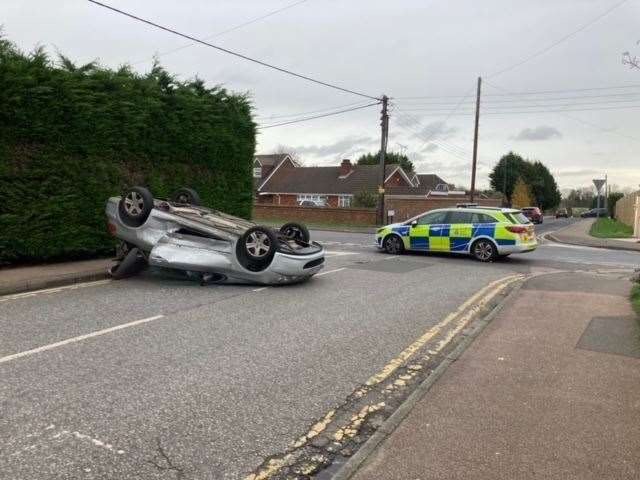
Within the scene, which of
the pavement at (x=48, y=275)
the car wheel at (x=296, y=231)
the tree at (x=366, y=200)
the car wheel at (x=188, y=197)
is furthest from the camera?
the tree at (x=366, y=200)

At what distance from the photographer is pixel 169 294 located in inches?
304

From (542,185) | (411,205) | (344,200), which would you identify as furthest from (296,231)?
(542,185)

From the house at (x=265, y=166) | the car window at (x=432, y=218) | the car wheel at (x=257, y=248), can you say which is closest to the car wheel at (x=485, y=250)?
the car window at (x=432, y=218)

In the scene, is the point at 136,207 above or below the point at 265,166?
below

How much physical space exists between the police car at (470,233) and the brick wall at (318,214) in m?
20.8

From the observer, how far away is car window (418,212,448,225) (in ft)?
47.1

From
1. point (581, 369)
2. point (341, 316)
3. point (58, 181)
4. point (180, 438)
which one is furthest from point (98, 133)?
point (581, 369)

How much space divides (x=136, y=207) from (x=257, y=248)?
1.98 m

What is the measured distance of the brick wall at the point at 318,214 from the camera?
118 ft

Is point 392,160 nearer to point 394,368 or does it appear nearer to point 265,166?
point 265,166

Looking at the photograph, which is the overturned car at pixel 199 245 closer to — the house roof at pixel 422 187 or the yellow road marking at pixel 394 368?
the yellow road marking at pixel 394 368

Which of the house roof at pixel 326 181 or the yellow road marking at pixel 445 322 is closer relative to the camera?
the yellow road marking at pixel 445 322

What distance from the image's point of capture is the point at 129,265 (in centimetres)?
871

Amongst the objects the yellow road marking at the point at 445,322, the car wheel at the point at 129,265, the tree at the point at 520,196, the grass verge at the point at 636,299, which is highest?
the tree at the point at 520,196
